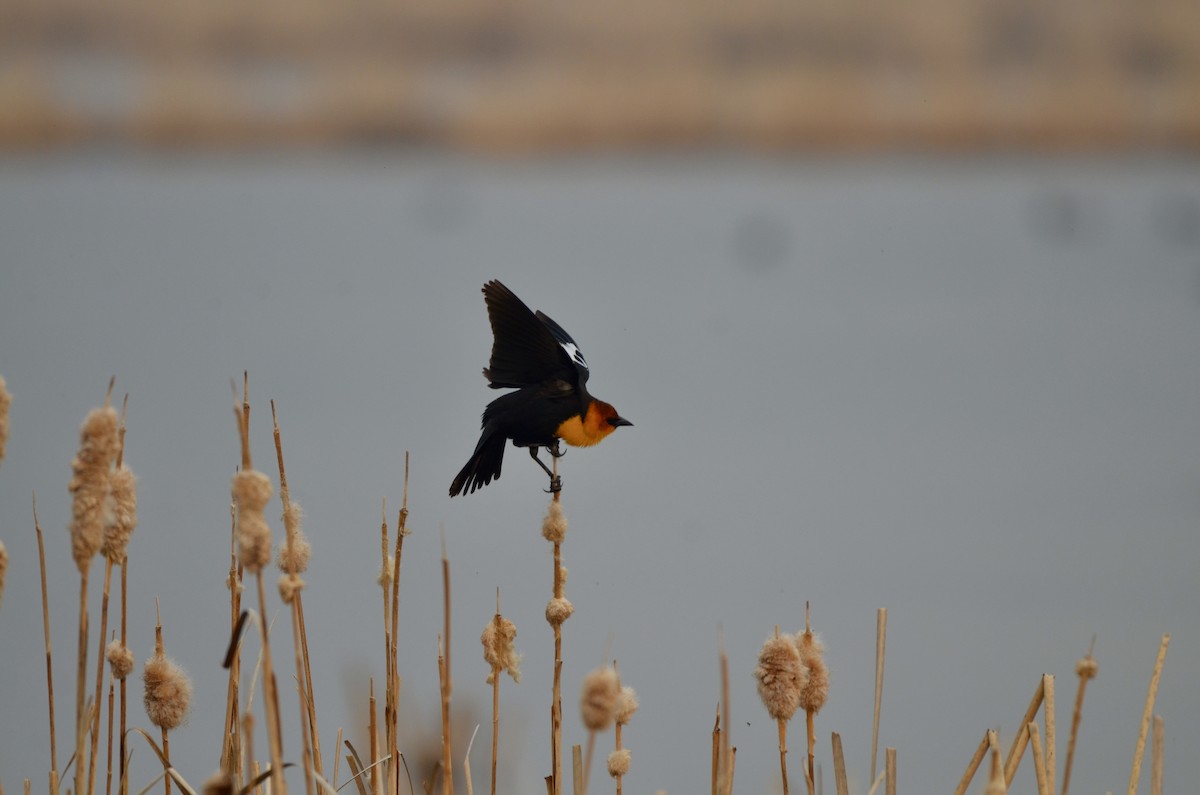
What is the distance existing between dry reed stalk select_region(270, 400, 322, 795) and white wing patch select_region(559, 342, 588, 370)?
2.22 feet

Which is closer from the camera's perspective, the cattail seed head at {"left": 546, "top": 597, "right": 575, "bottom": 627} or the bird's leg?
the cattail seed head at {"left": 546, "top": 597, "right": 575, "bottom": 627}

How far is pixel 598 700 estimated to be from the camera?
1.04m

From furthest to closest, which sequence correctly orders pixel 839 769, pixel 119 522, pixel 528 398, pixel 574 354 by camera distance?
pixel 574 354, pixel 528 398, pixel 839 769, pixel 119 522

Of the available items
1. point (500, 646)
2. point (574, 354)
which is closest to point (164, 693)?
point (500, 646)

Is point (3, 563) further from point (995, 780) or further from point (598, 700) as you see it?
point (995, 780)

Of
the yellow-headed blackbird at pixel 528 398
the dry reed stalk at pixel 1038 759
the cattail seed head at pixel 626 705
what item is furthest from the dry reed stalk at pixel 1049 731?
the yellow-headed blackbird at pixel 528 398

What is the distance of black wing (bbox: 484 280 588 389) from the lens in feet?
5.98

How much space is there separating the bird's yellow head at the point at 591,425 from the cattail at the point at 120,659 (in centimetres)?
70

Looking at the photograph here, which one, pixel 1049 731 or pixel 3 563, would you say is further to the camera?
pixel 1049 731

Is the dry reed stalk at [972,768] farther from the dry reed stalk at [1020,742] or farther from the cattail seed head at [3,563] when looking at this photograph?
the cattail seed head at [3,563]

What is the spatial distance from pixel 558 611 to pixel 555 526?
0.30 ft

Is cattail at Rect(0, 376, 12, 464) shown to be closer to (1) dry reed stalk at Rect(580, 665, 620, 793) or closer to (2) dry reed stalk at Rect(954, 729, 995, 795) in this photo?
(1) dry reed stalk at Rect(580, 665, 620, 793)

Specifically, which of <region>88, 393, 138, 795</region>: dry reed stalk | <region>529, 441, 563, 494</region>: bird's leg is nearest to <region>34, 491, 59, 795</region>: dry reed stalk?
<region>88, 393, 138, 795</region>: dry reed stalk

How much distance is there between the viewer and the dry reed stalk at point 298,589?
1098 millimetres
